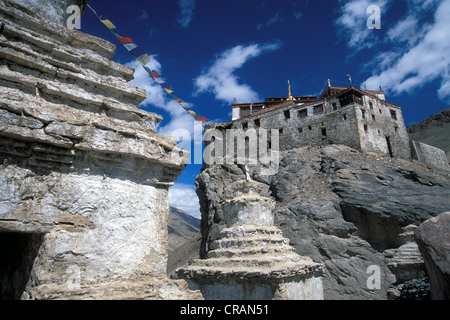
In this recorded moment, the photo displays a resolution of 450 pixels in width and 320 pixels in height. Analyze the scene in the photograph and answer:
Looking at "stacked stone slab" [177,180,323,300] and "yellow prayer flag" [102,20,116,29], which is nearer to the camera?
"stacked stone slab" [177,180,323,300]

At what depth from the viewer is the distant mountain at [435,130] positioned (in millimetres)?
49438

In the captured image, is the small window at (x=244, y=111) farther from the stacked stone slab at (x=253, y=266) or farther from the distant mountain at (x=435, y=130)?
the stacked stone slab at (x=253, y=266)

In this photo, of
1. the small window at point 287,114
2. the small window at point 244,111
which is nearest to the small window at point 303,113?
the small window at point 287,114

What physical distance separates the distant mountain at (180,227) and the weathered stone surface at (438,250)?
3847 centimetres

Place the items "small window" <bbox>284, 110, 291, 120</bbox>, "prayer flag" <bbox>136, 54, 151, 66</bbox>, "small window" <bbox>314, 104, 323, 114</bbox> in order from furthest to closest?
"small window" <bbox>284, 110, 291, 120</bbox> < "small window" <bbox>314, 104, 323, 114</bbox> < "prayer flag" <bbox>136, 54, 151, 66</bbox>

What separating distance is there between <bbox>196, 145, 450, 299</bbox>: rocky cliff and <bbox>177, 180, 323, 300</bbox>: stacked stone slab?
1438 centimetres

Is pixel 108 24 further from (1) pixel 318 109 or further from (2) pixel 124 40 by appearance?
(1) pixel 318 109

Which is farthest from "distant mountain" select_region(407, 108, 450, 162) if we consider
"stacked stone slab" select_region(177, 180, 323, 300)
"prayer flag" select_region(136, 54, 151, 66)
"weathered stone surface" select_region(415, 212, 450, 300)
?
"prayer flag" select_region(136, 54, 151, 66)

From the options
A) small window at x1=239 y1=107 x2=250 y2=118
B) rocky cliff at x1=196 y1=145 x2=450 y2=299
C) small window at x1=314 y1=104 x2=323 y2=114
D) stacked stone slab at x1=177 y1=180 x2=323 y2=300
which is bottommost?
stacked stone slab at x1=177 y1=180 x2=323 y2=300

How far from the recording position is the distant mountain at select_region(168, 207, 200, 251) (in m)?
46.4

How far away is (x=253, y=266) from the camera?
7781mm

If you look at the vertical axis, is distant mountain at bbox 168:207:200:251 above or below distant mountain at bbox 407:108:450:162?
below

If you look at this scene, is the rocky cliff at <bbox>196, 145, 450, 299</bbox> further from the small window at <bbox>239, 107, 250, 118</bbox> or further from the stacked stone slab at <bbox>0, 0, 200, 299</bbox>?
the stacked stone slab at <bbox>0, 0, 200, 299</bbox>

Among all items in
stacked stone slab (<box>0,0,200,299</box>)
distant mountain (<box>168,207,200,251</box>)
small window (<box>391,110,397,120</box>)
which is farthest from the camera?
distant mountain (<box>168,207,200,251</box>)
